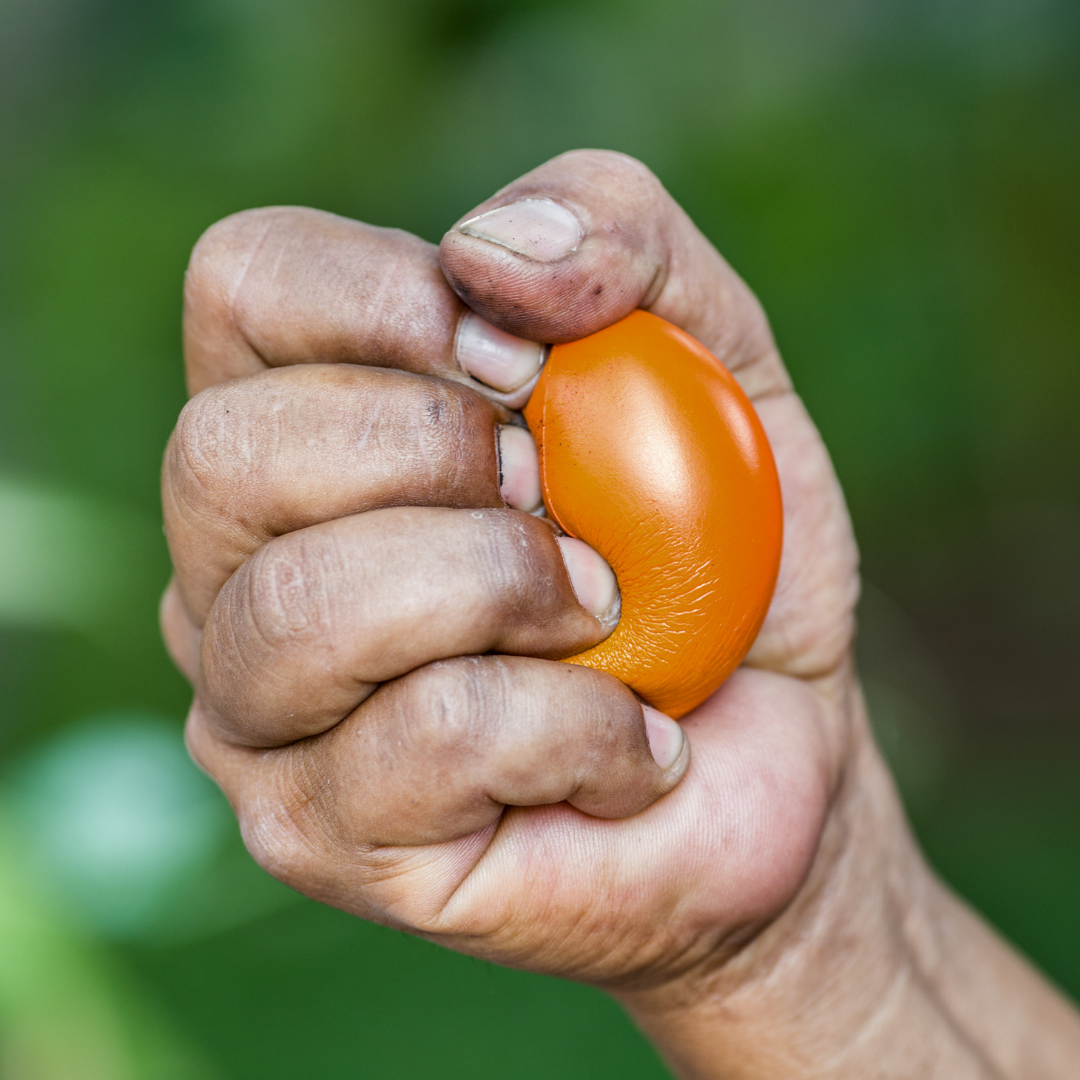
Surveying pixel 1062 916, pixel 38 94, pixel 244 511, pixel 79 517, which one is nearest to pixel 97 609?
pixel 79 517

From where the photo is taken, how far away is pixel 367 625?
575 millimetres

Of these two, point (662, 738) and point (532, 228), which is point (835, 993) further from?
point (532, 228)

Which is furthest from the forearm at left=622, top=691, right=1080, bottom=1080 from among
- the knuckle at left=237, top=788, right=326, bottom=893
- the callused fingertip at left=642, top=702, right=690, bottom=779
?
the knuckle at left=237, top=788, right=326, bottom=893

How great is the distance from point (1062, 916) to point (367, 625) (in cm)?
200

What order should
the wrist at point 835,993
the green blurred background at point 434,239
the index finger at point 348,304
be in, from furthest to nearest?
the green blurred background at point 434,239 → the wrist at point 835,993 → the index finger at point 348,304

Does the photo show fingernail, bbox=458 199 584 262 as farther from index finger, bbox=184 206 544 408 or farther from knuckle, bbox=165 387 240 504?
knuckle, bbox=165 387 240 504

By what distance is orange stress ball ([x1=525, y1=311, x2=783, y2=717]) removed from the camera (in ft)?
2.03

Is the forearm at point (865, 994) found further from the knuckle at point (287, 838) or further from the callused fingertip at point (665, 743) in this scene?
the knuckle at point (287, 838)

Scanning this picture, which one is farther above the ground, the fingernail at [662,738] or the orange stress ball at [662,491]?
the orange stress ball at [662,491]

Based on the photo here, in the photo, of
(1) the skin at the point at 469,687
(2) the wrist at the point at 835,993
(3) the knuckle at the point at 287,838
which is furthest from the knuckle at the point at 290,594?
(2) the wrist at the point at 835,993

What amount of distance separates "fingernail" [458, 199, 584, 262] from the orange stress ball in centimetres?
7

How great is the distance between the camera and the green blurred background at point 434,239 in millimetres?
1749

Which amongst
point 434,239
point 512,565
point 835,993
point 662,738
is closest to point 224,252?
point 512,565

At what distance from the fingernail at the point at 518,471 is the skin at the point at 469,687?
0.04ft
